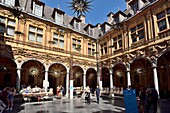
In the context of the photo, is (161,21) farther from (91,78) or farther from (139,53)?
(91,78)

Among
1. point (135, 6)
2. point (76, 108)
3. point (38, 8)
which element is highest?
point (135, 6)

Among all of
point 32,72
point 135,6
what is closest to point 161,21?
point 135,6

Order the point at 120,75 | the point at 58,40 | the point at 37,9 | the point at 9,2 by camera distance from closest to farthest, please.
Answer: the point at 9,2, the point at 37,9, the point at 58,40, the point at 120,75

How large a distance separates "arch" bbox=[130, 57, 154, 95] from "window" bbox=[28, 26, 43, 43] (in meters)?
11.6

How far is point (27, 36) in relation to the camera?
14547 millimetres

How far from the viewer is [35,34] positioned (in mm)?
15281

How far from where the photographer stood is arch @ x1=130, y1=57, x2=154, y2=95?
15219 mm

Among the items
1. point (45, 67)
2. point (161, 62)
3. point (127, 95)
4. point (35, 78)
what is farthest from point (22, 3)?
point (161, 62)

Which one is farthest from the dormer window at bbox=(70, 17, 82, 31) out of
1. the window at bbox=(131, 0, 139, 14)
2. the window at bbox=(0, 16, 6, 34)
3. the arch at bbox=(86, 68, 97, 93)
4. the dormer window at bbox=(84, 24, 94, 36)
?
the window at bbox=(0, 16, 6, 34)

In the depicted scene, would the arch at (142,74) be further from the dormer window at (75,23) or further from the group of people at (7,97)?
the group of people at (7,97)

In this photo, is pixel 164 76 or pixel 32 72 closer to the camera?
pixel 164 76

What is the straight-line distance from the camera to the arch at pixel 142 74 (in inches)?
599

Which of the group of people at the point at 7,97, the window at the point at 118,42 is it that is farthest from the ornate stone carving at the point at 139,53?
the group of people at the point at 7,97

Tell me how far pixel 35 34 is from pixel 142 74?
46.1 ft
